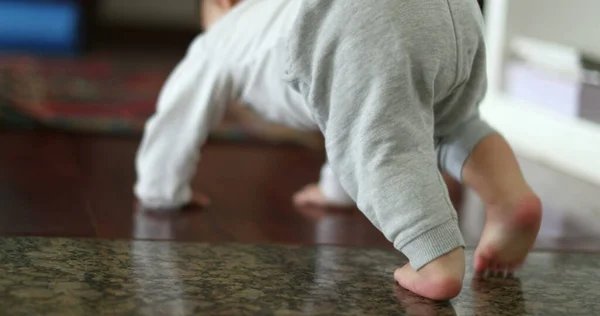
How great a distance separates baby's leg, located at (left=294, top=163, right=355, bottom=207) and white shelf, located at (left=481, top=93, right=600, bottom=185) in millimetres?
482

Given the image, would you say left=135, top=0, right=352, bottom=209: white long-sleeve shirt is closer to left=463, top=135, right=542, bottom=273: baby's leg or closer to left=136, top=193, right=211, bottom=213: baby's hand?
left=136, top=193, right=211, bottom=213: baby's hand

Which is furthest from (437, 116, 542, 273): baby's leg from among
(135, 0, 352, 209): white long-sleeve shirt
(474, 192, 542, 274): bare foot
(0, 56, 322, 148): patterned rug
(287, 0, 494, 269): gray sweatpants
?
(0, 56, 322, 148): patterned rug

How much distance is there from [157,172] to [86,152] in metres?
0.36

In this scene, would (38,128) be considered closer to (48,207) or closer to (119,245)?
(48,207)

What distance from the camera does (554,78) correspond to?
168 centimetres


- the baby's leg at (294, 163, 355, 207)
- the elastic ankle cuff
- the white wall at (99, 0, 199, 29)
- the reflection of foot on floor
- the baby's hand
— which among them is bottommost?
the reflection of foot on floor

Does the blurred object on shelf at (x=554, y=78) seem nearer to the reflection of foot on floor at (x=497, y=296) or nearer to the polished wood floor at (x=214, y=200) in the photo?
the polished wood floor at (x=214, y=200)

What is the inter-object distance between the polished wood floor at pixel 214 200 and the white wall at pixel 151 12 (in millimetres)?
2044

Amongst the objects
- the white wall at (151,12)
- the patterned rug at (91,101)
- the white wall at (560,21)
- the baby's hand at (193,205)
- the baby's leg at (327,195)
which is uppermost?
the white wall at (151,12)

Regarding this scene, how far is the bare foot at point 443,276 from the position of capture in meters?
0.81

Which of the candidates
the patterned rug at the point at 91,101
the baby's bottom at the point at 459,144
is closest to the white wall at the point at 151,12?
the patterned rug at the point at 91,101

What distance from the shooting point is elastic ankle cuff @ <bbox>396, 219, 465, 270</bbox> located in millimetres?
814

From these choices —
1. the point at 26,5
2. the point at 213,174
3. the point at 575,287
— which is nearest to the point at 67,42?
the point at 26,5

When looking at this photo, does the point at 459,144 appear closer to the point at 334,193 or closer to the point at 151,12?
the point at 334,193
